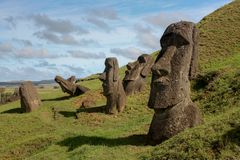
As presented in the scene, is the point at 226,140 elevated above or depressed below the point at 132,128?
above

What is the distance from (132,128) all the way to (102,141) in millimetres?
2905

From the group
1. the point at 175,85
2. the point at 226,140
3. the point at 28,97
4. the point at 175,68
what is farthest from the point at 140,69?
the point at 226,140

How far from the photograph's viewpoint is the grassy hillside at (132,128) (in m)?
13.0

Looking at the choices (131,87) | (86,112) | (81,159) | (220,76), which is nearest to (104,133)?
(81,159)

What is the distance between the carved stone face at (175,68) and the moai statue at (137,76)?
14.7 metres

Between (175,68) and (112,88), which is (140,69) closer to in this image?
(112,88)

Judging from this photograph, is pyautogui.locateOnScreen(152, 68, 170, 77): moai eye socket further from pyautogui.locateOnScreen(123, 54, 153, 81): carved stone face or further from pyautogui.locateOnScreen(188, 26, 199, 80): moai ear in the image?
pyautogui.locateOnScreen(123, 54, 153, 81): carved stone face

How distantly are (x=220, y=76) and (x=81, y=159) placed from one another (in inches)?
517

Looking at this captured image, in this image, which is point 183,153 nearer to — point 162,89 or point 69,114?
point 162,89

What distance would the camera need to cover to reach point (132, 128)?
67.6 ft

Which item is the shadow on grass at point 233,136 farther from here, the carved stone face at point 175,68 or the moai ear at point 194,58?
the moai ear at point 194,58

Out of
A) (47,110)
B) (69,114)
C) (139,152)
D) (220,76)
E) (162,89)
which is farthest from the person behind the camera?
(47,110)

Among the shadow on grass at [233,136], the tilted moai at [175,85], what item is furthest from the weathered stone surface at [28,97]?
the shadow on grass at [233,136]

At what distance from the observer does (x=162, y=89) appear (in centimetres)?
1623
